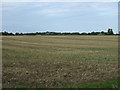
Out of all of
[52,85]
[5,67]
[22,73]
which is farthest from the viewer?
[5,67]

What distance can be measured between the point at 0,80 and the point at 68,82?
9.57 ft

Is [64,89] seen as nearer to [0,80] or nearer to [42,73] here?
[0,80]

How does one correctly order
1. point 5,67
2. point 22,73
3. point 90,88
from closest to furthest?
point 90,88, point 22,73, point 5,67

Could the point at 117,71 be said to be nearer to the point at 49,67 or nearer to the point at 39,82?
the point at 49,67

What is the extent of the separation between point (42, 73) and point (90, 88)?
453 centimetres

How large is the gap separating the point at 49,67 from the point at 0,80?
→ 460cm

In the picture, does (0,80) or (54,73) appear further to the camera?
(54,73)

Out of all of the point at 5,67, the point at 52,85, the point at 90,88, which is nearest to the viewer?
the point at 90,88

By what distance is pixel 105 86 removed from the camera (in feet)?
32.6

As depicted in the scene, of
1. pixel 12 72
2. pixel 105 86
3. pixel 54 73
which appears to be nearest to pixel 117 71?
pixel 54 73

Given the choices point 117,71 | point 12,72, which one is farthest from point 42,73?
point 117,71

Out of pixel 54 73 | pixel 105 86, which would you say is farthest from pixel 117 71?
pixel 105 86

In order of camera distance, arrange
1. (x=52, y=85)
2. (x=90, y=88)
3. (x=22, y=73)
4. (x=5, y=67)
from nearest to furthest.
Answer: (x=90, y=88) → (x=52, y=85) → (x=22, y=73) → (x=5, y=67)

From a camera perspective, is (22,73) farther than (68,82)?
Yes
